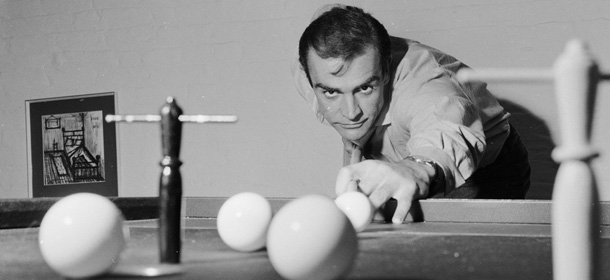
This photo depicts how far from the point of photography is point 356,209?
5.00 feet

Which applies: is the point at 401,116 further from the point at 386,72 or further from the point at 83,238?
the point at 83,238

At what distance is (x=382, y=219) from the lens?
1.88 metres

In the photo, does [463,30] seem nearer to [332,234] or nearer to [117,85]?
Result: [117,85]

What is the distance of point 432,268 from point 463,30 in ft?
9.41

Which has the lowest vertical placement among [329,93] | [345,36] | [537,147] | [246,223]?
[537,147]

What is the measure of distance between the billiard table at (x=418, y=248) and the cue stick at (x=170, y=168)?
4cm

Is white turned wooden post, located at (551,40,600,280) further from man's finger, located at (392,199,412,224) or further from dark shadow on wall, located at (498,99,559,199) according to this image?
dark shadow on wall, located at (498,99,559,199)

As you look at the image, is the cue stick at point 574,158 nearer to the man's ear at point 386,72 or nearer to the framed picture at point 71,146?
the man's ear at point 386,72

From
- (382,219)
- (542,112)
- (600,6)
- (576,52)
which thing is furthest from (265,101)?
(576,52)

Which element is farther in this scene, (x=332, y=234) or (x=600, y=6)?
(x=600, y=6)

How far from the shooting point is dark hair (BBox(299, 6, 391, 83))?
2.63m

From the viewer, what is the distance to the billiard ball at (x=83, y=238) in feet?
2.65

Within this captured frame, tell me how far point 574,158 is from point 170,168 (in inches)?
20.1

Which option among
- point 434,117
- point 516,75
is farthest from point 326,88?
point 516,75
